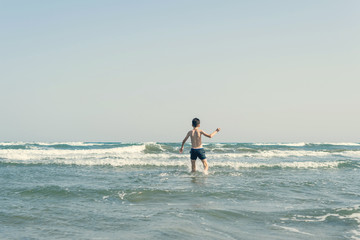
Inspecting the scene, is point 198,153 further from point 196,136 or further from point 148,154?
point 148,154

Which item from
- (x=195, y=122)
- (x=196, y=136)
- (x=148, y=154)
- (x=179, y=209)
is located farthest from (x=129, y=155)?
(x=179, y=209)

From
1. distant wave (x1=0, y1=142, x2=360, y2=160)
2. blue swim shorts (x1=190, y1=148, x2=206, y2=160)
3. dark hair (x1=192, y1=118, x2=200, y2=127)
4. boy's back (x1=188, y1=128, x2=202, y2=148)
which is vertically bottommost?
distant wave (x1=0, y1=142, x2=360, y2=160)

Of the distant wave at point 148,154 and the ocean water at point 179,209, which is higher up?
the ocean water at point 179,209

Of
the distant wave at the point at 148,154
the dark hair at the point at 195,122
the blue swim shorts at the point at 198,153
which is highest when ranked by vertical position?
the dark hair at the point at 195,122

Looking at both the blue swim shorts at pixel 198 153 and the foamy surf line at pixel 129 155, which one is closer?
the blue swim shorts at pixel 198 153

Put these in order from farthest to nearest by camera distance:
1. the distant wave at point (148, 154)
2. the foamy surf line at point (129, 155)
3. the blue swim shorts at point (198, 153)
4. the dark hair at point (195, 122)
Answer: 1. the distant wave at point (148, 154)
2. the foamy surf line at point (129, 155)
3. the blue swim shorts at point (198, 153)
4. the dark hair at point (195, 122)

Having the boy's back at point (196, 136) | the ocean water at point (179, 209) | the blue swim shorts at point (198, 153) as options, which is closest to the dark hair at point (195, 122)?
the boy's back at point (196, 136)

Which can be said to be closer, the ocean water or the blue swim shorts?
the ocean water

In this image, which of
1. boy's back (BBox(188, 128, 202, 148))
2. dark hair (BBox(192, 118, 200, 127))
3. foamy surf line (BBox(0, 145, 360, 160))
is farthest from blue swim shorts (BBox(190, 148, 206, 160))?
foamy surf line (BBox(0, 145, 360, 160))

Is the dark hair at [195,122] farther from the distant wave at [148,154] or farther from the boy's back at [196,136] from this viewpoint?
the distant wave at [148,154]

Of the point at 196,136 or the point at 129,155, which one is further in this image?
the point at 129,155

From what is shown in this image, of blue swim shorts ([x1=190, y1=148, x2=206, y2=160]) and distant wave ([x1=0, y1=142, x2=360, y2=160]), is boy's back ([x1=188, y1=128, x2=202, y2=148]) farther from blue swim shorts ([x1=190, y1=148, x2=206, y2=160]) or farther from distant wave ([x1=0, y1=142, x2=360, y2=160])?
distant wave ([x1=0, y1=142, x2=360, y2=160])

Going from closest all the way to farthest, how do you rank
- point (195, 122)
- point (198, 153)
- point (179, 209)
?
point (179, 209) < point (195, 122) < point (198, 153)

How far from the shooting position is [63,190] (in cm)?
747
